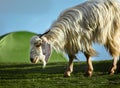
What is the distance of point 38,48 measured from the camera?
11.6 m

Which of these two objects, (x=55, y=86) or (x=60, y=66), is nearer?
(x=55, y=86)

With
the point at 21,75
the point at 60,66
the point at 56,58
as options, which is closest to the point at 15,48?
the point at 56,58

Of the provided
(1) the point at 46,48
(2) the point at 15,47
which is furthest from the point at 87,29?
(2) the point at 15,47

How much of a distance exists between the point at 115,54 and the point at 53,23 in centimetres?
155

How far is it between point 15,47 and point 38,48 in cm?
1080

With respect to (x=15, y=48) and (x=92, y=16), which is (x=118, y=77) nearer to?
(x=92, y=16)

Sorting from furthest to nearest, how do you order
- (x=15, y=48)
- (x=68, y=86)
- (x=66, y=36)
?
(x=15, y=48)
(x=66, y=36)
(x=68, y=86)

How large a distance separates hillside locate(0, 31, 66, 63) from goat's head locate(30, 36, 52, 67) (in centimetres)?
964

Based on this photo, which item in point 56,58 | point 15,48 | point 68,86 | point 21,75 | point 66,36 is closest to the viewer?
point 68,86

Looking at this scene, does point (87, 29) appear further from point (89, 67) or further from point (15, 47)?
point (15, 47)

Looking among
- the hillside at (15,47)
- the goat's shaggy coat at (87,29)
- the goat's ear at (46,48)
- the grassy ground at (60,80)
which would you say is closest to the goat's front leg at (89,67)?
the goat's shaggy coat at (87,29)

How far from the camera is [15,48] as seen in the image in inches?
879

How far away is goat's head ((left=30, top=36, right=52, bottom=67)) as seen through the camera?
11531mm

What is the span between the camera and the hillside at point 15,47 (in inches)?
846
